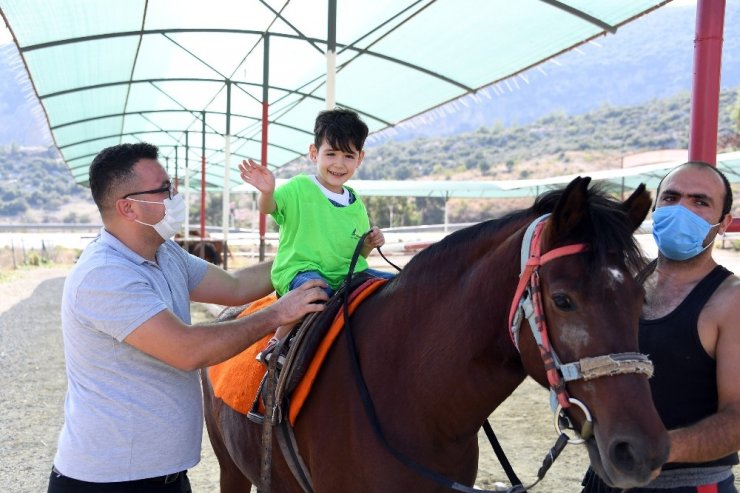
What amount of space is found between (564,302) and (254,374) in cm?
157

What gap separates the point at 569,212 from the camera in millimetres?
1690

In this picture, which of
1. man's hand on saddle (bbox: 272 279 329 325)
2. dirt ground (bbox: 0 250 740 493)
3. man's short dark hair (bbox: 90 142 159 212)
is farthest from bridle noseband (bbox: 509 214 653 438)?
dirt ground (bbox: 0 250 740 493)

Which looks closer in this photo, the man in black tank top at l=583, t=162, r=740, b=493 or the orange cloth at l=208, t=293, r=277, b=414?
the man in black tank top at l=583, t=162, r=740, b=493

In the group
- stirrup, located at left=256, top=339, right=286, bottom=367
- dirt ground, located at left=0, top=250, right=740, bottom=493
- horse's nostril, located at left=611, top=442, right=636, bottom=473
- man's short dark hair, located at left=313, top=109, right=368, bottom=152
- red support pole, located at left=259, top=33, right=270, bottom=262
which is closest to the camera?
horse's nostril, located at left=611, top=442, right=636, bottom=473

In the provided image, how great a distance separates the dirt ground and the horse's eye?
3.10 metres

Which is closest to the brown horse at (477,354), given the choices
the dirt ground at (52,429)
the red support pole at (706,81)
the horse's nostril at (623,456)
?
the horse's nostril at (623,456)

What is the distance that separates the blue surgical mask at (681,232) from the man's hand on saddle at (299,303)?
121 cm

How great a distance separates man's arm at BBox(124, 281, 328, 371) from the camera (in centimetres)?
199

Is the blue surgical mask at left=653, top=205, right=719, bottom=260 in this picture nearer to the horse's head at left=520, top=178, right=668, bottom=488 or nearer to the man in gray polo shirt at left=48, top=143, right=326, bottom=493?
the horse's head at left=520, top=178, right=668, bottom=488

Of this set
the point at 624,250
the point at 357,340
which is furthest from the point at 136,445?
the point at 624,250

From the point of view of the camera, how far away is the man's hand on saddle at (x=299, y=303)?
2.20 metres

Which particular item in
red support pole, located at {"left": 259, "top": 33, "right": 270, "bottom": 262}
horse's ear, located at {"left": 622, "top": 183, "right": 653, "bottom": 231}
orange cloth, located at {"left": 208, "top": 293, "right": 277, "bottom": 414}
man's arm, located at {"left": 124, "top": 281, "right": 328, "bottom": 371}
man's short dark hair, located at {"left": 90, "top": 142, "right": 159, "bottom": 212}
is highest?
red support pole, located at {"left": 259, "top": 33, "right": 270, "bottom": 262}

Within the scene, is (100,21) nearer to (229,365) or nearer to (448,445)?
(229,365)

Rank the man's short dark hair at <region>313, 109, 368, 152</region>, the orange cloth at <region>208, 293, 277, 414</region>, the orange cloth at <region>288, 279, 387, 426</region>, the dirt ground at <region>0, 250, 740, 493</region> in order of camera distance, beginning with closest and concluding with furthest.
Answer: the orange cloth at <region>288, 279, 387, 426</region> → the orange cloth at <region>208, 293, 277, 414</region> → the man's short dark hair at <region>313, 109, 368, 152</region> → the dirt ground at <region>0, 250, 740, 493</region>
